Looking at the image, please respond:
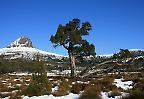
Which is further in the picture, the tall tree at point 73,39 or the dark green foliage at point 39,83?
the tall tree at point 73,39

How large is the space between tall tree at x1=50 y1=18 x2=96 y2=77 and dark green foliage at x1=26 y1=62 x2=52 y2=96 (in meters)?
20.2

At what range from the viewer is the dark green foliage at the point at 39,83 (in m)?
15.1

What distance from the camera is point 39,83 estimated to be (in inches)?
621

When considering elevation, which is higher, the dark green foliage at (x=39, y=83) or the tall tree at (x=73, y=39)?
the tall tree at (x=73, y=39)

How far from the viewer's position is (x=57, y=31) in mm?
36938

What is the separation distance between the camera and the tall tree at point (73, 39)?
36594 mm

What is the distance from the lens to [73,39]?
36.2 meters

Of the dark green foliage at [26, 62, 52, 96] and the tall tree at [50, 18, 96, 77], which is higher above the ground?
the tall tree at [50, 18, 96, 77]

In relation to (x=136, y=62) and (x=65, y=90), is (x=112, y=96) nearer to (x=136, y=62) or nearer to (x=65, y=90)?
(x=136, y=62)

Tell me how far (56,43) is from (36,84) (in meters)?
21.7

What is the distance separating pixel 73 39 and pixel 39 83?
816 inches

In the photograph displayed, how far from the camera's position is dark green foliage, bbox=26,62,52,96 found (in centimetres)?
1508

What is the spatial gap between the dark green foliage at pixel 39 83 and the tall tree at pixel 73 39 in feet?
66.1

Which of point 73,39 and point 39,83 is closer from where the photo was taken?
point 39,83
